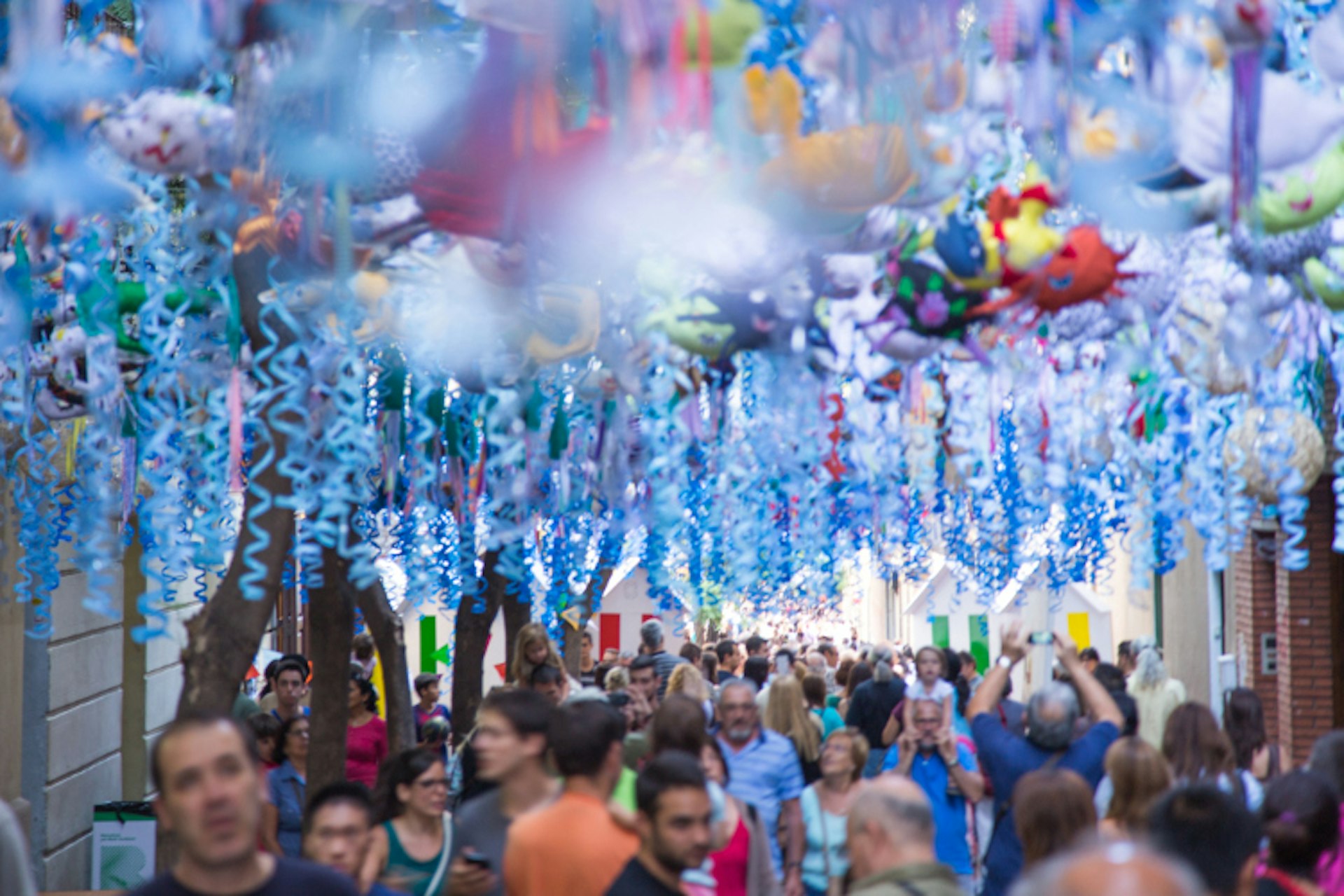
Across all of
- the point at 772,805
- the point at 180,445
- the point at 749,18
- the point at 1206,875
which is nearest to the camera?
the point at 1206,875

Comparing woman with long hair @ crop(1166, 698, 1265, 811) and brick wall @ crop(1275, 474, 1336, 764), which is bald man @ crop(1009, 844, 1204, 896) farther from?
brick wall @ crop(1275, 474, 1336, 764)

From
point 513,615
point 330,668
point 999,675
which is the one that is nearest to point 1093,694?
point 999,675

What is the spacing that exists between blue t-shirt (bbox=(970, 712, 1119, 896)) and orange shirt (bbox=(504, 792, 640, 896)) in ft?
6.17

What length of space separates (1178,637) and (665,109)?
15.5 metres

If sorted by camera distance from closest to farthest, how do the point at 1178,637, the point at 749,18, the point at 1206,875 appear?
the point at 1206,875 → the point at 749,18 → the point at 1178,637

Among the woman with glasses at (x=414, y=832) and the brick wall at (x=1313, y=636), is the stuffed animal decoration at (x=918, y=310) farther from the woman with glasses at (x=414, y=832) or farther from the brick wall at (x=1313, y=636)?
the brick wall at (x=1313, y=636)

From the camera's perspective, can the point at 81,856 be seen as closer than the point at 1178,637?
Yes

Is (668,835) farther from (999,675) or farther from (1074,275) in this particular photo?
(1074,275)

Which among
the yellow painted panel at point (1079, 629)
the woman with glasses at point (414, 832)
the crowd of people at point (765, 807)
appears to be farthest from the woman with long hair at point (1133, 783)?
the yellow painted panel at point (1079, 629)

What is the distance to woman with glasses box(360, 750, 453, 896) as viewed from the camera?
14.4 feet

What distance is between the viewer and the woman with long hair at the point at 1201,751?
5.43 metres

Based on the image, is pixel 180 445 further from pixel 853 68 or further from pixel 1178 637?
pixel 1178 637

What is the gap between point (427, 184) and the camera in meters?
4.42

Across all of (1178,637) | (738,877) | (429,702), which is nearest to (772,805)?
(738,877)
